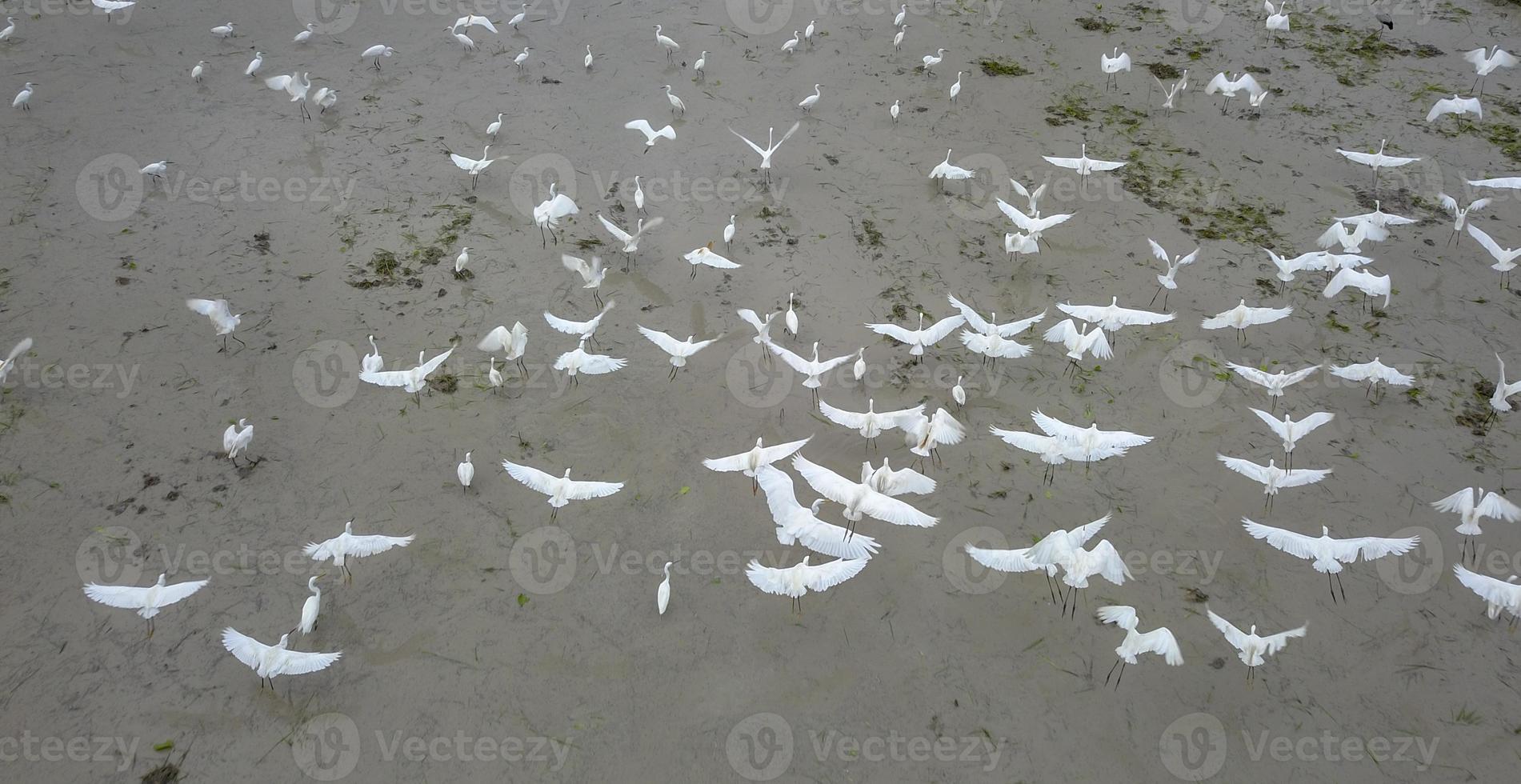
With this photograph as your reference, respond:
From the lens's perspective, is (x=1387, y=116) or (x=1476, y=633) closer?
(x=1476, y=633)

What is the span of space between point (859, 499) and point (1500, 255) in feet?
22.8

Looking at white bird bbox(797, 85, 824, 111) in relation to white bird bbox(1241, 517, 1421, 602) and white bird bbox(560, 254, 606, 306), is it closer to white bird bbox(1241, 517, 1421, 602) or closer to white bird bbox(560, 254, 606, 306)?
white bird bbox(560, 254, 606, 306)

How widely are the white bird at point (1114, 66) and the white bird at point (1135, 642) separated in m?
8.53

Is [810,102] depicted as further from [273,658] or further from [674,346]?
[273,658]

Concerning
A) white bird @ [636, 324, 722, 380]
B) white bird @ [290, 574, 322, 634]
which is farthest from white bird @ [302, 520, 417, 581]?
white bird @ [636, 324, 722, 380]

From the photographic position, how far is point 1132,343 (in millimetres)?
7473

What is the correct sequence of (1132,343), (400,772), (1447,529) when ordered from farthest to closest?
(1132,343), (1447,529), (400,772)

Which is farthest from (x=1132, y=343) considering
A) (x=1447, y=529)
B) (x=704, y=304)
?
(x=704, y=304)

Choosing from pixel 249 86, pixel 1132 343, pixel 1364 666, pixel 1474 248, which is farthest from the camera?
pixel 249 86

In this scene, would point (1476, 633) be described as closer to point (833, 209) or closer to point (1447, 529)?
point (1447, 529)

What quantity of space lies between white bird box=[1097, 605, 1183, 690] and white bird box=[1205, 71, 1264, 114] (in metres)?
8.46

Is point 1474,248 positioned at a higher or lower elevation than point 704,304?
higher

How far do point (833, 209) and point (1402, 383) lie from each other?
17.0ft

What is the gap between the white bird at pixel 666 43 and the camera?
1136 centimetres
